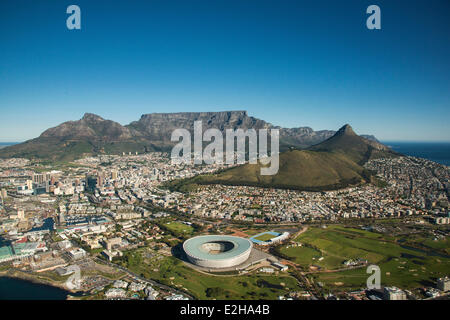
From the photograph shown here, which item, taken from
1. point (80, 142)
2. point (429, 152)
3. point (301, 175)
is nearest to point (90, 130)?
point (80, 142)

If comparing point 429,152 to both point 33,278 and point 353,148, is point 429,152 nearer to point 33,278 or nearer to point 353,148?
point 353,148

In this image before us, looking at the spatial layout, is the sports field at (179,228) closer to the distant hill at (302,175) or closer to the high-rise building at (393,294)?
the distant hill at (302,175)

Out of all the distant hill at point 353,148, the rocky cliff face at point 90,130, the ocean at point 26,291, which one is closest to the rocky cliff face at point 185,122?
the rocky cliff face at point 90,130

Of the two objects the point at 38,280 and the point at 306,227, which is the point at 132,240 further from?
the point at 306,227

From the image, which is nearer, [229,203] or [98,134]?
[229,203]

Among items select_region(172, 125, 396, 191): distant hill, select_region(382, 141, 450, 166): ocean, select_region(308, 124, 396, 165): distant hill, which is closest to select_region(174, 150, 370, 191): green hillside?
select_region(172, 125, 396, 191): distant hill
